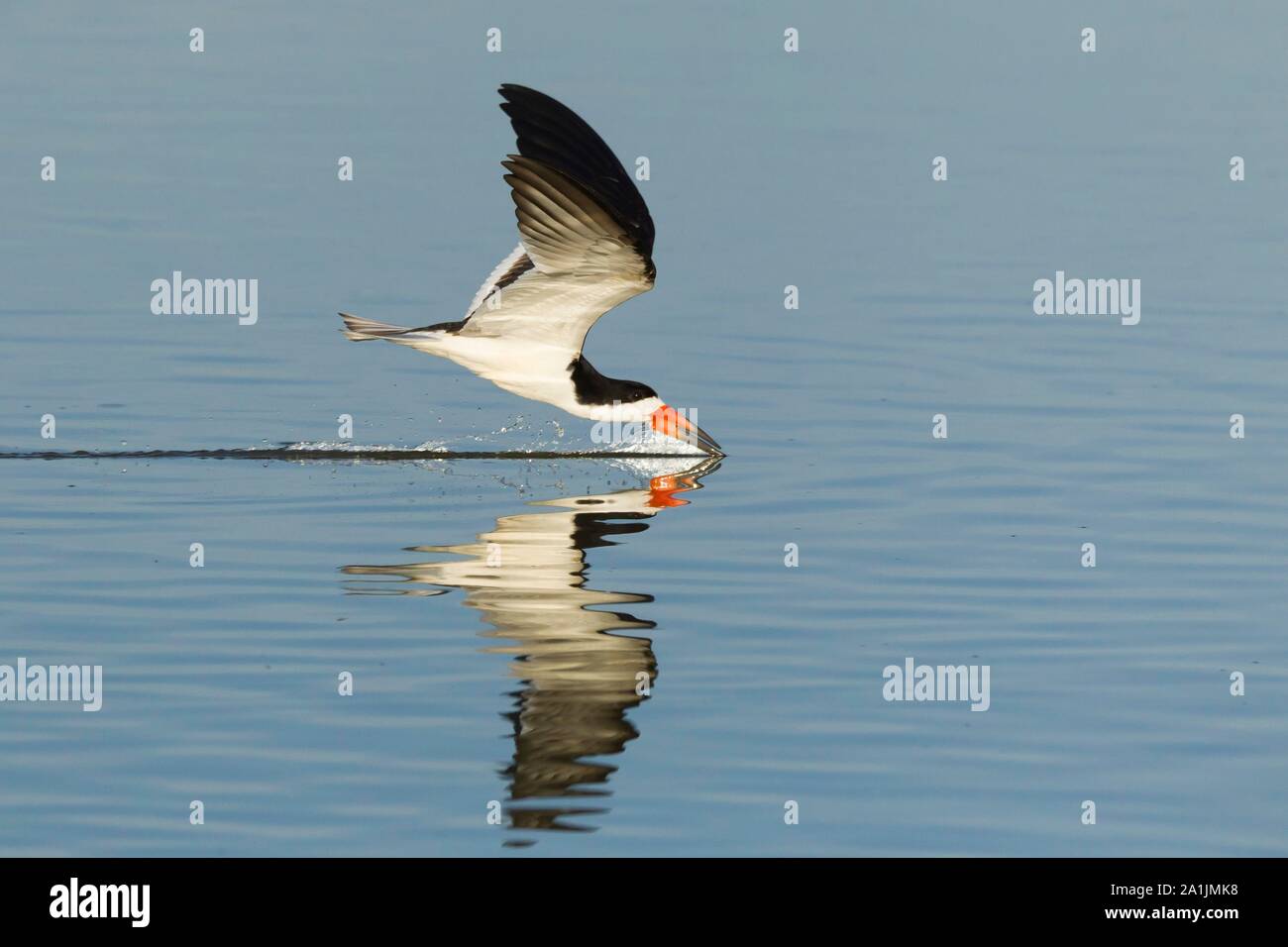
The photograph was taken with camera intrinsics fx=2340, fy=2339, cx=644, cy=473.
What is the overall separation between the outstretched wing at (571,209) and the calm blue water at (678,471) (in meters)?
1.27

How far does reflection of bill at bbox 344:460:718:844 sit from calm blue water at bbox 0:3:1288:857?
34 millimetres

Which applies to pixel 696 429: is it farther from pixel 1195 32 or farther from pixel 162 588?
pixel 1195 32

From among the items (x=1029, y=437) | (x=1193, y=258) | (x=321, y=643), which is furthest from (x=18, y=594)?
(x=1193, y=258)

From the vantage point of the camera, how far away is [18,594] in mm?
10859

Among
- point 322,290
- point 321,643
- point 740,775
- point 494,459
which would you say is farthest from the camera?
point 322,290

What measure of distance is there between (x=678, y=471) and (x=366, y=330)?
2.06 metres

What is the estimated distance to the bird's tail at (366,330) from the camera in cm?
1321

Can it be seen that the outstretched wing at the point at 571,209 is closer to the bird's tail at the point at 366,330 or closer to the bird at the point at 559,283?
the bird at the point at 559,283

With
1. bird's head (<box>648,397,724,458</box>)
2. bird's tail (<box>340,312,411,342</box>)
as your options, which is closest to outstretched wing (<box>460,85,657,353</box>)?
bird's tail (<box>340,312,411,342</box>)

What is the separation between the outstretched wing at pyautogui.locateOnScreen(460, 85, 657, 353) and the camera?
11969 mm

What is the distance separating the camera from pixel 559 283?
1305cm

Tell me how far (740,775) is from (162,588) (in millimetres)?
3490

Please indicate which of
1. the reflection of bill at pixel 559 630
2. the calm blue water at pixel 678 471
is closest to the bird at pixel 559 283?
the calm blue water at pixel 678 471

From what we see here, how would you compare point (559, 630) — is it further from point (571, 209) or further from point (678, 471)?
point (678, 471)
